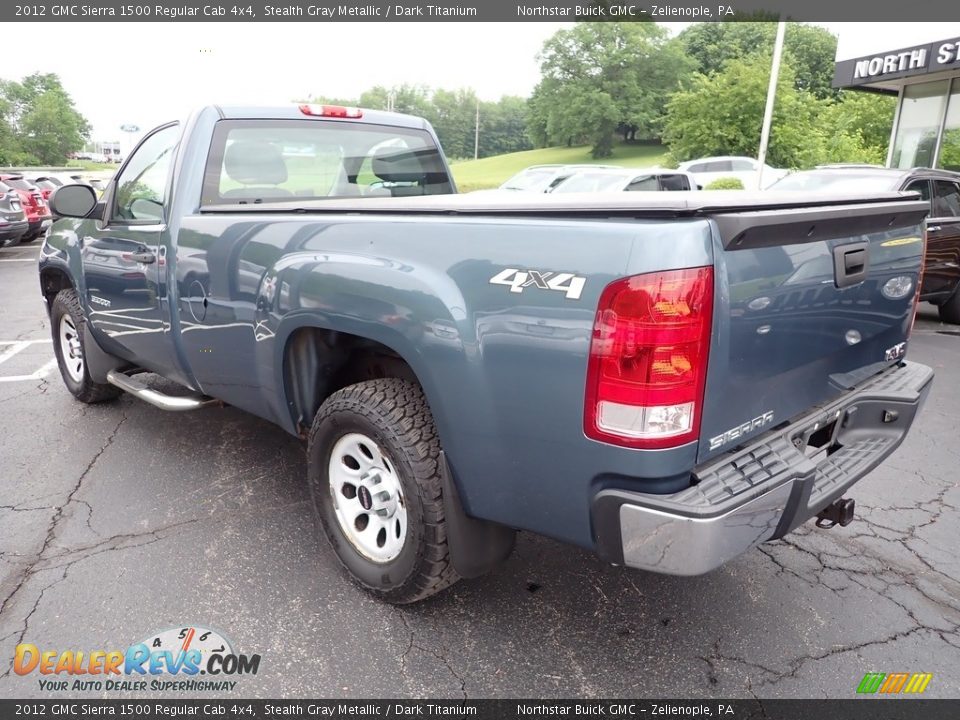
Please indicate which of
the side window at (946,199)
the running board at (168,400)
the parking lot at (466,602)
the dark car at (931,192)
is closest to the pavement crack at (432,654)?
the parking lot at (466,602)

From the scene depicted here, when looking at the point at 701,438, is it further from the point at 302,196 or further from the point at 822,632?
the point at 302,196

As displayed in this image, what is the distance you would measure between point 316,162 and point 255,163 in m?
0.37

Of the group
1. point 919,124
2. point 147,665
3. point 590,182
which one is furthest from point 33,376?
point 919,124

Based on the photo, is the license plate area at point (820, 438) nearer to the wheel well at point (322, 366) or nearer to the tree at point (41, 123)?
the wheel well at point (322, 366)

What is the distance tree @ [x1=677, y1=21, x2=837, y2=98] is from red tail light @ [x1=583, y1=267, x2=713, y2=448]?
7507cm

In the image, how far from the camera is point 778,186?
321 inches

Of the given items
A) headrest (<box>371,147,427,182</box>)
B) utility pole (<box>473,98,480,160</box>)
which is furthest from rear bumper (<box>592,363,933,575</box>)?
utility pole (<box>473,98,480,160</box>)

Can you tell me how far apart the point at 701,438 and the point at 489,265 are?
2.52ft

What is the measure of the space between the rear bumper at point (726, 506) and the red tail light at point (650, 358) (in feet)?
0.56

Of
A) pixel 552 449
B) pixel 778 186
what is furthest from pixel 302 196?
pixel 778 186

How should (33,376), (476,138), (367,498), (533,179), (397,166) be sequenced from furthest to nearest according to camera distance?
(476,138) → (533,179) → (33,376) → (397,166) → (367,498)

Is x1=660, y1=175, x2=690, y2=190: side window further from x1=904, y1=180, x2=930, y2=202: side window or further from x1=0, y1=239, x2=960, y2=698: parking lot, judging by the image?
x1=0, y1=239, x2=960, y2=698: parking lot

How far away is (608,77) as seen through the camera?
82.2 m

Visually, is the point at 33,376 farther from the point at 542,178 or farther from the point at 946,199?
the point at 542,178
